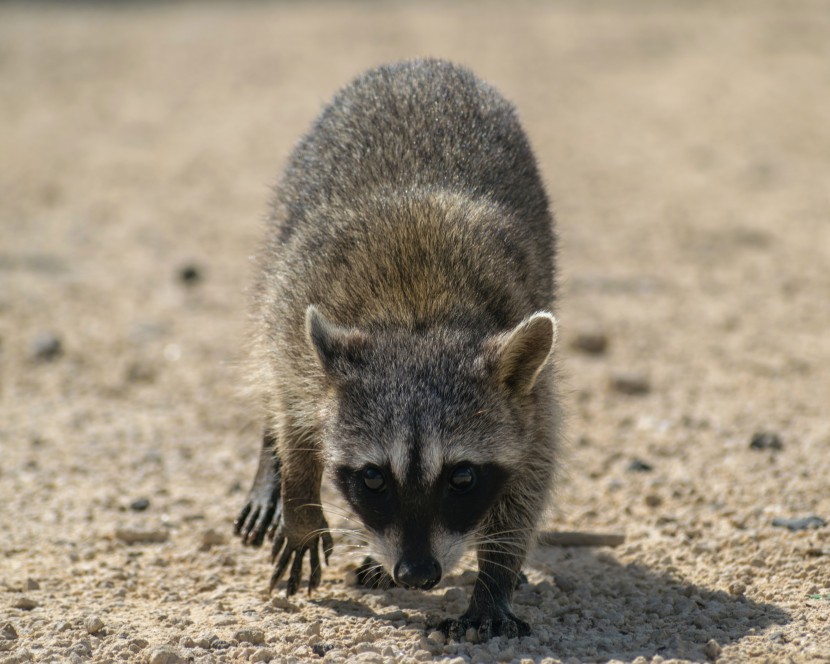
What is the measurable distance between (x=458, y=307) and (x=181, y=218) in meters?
7.74

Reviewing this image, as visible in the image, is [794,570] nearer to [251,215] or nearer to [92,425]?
[92,425]

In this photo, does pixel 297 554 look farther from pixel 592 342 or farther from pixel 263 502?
pixel 592 342

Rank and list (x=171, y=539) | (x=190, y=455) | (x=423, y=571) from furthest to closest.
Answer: (x=190, y=455), (x=171, y=539), (x=423, y=571)

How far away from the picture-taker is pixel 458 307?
16.9 ft

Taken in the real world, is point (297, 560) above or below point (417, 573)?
below

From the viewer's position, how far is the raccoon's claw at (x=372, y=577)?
546 centimetres

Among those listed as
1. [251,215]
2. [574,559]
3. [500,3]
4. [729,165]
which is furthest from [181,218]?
[500,3]

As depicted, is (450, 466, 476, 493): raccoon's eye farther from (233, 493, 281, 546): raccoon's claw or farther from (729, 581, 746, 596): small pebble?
(233, 493, 281, 546): raccoon's claw

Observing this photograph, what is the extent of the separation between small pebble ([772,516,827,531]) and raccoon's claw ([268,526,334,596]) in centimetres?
222

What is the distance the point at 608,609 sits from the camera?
511 cm

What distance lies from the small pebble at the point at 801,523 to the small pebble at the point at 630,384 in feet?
7.37

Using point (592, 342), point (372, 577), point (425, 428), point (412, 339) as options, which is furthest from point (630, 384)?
point (425, 428)

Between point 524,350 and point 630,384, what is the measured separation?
10.8 feet

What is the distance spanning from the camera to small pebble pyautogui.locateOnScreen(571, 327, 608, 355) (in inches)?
345
